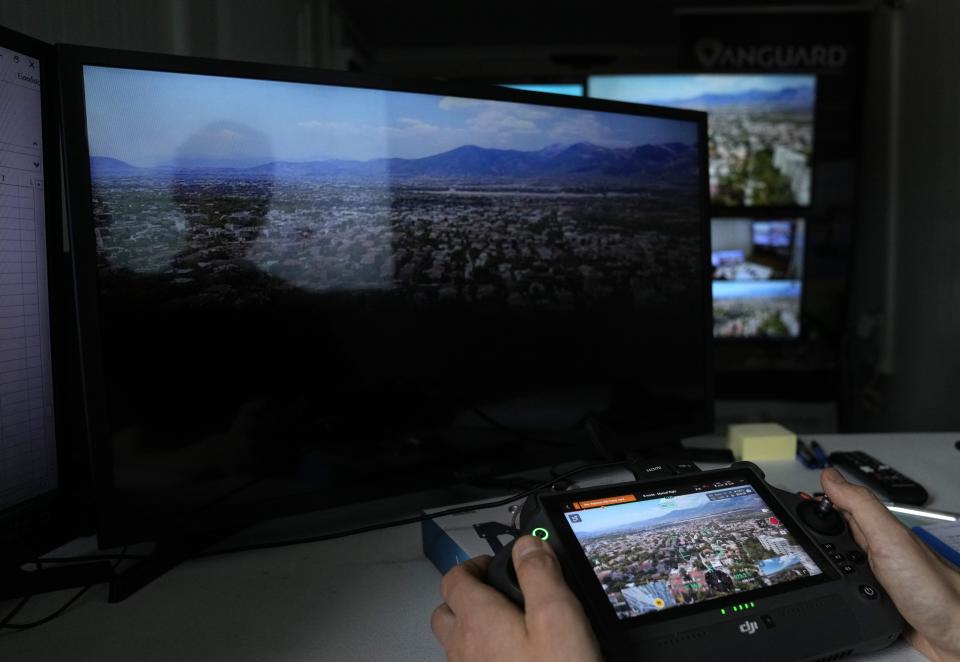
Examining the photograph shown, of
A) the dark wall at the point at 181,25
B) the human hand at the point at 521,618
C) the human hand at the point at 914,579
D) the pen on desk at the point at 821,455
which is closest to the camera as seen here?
the human hand at the point at 521,618

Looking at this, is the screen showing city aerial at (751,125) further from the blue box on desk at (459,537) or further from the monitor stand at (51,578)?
the monitor stand at (51,578)

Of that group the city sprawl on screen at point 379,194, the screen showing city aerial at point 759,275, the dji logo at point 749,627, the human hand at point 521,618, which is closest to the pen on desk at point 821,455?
the city sprawl on screen at point 379,194

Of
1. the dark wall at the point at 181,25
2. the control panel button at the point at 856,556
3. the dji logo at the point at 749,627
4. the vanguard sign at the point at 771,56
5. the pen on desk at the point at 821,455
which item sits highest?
the vanguard sign at the point at 771,56

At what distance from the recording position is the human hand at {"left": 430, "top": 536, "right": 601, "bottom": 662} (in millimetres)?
514

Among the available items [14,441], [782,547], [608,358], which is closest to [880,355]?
[608,358]

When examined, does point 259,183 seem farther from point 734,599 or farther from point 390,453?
point 734,599

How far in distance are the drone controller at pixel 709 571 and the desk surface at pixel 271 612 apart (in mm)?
82

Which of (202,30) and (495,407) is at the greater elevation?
(202,30)

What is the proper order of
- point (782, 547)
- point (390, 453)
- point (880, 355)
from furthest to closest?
point (880, 355) < point (390, 453) < point (782, 547)

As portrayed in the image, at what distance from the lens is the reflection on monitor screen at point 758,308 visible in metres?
3.10

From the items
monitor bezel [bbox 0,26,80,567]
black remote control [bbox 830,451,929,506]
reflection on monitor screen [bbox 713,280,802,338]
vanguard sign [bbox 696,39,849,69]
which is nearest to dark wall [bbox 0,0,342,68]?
monitor bezel [bbox 0,26,80,567]

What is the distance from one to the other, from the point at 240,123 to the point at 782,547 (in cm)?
72

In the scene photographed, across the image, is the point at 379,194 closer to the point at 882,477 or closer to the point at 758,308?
the point at 882,477

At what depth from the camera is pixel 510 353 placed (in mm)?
1020
